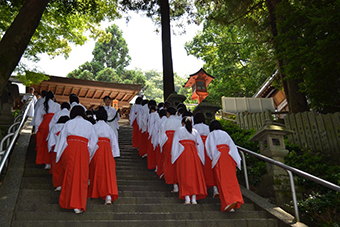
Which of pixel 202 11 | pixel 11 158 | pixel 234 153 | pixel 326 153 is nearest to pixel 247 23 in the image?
pixel 202 11

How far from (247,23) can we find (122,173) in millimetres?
10740

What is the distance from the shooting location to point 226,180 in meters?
5.18

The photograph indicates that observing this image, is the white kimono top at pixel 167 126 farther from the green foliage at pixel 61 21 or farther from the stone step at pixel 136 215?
the green foliage at pixel 61 21

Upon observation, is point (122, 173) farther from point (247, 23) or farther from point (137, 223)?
point (247, 23)

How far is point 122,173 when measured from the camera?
702 cm

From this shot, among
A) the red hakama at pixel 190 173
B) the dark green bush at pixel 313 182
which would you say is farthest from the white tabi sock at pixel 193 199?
the dark green bush at pixel 313 182

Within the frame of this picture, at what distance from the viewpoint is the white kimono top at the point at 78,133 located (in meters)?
4.99

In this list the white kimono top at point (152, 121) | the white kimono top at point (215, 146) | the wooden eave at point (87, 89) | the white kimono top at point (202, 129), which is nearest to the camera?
the white kimono top at point (215, 146)

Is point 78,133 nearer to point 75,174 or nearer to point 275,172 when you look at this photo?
point 75,174

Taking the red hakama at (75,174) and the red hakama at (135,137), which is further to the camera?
the red hakama at (135,137)

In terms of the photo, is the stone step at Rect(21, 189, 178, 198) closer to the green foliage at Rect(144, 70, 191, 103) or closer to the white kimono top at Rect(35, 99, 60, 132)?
the white kimono top at Rect(35, 99, 60, 132)

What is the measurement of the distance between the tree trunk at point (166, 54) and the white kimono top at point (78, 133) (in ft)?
22.8

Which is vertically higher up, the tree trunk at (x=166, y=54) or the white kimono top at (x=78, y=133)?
the tree trunk at (x=166, y=54)

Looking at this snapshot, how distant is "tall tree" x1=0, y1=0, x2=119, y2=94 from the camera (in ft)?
21.4
